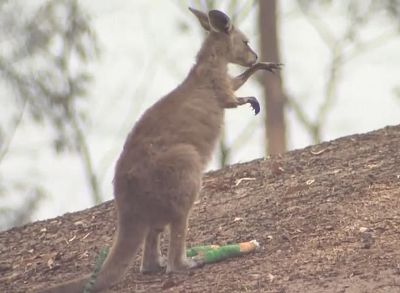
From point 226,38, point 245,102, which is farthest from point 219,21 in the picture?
point 245,102

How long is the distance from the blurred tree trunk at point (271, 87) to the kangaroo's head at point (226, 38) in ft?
27.6

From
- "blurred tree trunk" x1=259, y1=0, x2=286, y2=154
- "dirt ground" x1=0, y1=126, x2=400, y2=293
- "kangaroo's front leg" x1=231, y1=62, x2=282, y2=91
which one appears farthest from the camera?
"blurred tree trunk" x1=259, y1=0, x2=286, y2=154

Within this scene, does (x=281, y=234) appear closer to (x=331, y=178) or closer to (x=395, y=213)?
(x=395, y=213)

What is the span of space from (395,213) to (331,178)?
159cm

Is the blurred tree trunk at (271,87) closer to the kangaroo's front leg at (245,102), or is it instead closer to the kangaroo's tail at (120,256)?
the kangaroo's front leg at (245,102)

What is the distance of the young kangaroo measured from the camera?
6.86m

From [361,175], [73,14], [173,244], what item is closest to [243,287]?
[173,244]

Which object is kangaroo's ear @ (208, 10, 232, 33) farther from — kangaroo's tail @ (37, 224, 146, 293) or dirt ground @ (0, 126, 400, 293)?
kangaroo's tail @ (37, 224, 146, 293)

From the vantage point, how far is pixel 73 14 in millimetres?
22469

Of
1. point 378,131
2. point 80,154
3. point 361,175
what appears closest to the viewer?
point 361,175

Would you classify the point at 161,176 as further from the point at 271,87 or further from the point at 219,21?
the point at 271,87

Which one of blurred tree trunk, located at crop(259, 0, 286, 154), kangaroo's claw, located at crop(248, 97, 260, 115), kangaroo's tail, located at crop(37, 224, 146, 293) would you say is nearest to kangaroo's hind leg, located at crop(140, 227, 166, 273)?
kangaroo's tail, located at crop(37, 224, 146, 293)

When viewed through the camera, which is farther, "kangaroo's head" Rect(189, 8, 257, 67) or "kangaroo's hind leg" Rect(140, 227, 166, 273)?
"kangaroo's head" Rect(189, 8, 257, 67)

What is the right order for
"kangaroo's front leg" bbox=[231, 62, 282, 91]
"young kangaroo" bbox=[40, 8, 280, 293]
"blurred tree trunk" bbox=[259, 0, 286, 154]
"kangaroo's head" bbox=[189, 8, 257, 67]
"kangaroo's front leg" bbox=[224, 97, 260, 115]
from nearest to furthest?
"young kangaroo" bbox=[40, 8, 280, 293] → "kangaroo's front leg" bbox=[224, 97, 260, 115] → "kangaroo's front leg" bbox=[231, 62, 282, 91] → "kangaroo's head" bbox=[189, 8, 257, 67] → "blurred tree trunk" bbox=[259, 0, 286, 154]
